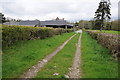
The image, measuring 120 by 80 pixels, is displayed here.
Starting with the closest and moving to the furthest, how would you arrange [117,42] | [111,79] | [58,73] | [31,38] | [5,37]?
[111,79] → [58,73] → [117,42] → [5,37] → [31,38]

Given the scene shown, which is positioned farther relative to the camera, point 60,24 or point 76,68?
point 60,24

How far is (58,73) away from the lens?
5195mm

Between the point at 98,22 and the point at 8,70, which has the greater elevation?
the point at 98,22

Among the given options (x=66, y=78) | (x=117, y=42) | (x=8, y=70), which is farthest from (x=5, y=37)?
(x=117, y=42)

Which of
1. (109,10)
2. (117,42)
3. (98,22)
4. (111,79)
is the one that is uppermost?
(109,10)

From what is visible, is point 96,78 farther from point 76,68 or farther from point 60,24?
point 60,24

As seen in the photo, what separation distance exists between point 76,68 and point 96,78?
1.41 m

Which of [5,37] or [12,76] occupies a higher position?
[5,37]

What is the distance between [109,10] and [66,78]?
140ft

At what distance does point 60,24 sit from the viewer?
53.5 meters

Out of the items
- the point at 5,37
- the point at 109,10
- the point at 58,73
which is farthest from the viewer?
the point at 109,10

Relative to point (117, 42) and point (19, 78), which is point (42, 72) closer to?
point (19, 78)

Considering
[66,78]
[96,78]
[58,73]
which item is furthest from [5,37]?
[96,78]

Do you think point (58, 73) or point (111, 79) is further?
point (58, 73)
